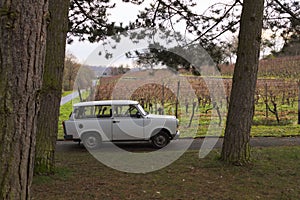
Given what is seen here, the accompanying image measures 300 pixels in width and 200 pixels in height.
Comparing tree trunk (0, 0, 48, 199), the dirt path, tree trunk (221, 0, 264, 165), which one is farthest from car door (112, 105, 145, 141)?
tree trunk (0, 0, 48, 199)

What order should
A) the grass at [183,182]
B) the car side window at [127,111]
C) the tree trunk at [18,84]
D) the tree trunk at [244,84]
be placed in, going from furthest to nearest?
the car side window at [127,111] → the tree trunk at [244,84] → the grass at [183,182] → the tree trunk at [18,84]

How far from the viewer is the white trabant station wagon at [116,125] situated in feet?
30.7

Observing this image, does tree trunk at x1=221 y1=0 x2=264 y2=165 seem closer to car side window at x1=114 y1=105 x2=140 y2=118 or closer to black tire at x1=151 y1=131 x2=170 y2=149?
black tire at x1=151 y1=131 x2=170 y2=149

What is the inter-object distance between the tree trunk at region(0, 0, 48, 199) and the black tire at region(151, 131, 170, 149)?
24.4 feet

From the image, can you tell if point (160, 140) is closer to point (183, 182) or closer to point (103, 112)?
point (103, 112)

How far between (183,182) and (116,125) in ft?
14.5

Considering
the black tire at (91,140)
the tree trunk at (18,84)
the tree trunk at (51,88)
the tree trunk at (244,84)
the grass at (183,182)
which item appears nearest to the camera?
the tree trunk at (18,84)

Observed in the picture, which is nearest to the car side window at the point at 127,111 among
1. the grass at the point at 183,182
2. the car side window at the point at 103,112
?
the car side window at the point at 103,112

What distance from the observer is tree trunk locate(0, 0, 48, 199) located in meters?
1.87

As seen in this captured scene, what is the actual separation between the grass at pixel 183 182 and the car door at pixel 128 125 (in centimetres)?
255

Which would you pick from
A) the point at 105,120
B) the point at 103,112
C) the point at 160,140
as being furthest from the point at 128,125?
the point at 160,140

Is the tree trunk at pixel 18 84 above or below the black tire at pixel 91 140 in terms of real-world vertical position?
above

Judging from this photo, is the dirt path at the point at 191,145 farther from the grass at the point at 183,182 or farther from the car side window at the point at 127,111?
the grass at the point at 183,182

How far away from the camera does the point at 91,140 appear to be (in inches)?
369
